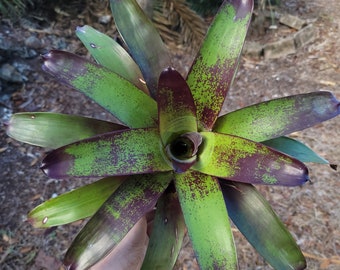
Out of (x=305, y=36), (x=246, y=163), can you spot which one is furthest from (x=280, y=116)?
(x=305, y=36)

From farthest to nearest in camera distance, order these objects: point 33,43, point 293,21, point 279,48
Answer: point 293,21, point 279,48, point 33,43

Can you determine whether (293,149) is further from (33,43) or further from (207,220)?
(33,43)

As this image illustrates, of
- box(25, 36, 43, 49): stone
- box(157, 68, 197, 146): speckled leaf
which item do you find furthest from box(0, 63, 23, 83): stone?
box(157, 68, 197, 146): speckled leaf

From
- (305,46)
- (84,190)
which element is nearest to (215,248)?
(84,190)

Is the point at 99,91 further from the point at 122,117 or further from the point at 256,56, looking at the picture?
the point at 256,56

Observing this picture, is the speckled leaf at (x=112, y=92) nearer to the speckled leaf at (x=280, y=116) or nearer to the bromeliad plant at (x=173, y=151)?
the bromeliad plant at (x=173, y=151)

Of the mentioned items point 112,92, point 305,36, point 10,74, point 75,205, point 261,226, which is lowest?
point 10,74

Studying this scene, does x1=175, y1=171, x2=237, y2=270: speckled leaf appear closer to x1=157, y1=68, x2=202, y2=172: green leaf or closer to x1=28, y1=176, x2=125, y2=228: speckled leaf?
x1=157, y1=68, x2=202, y2=172: green leaf
